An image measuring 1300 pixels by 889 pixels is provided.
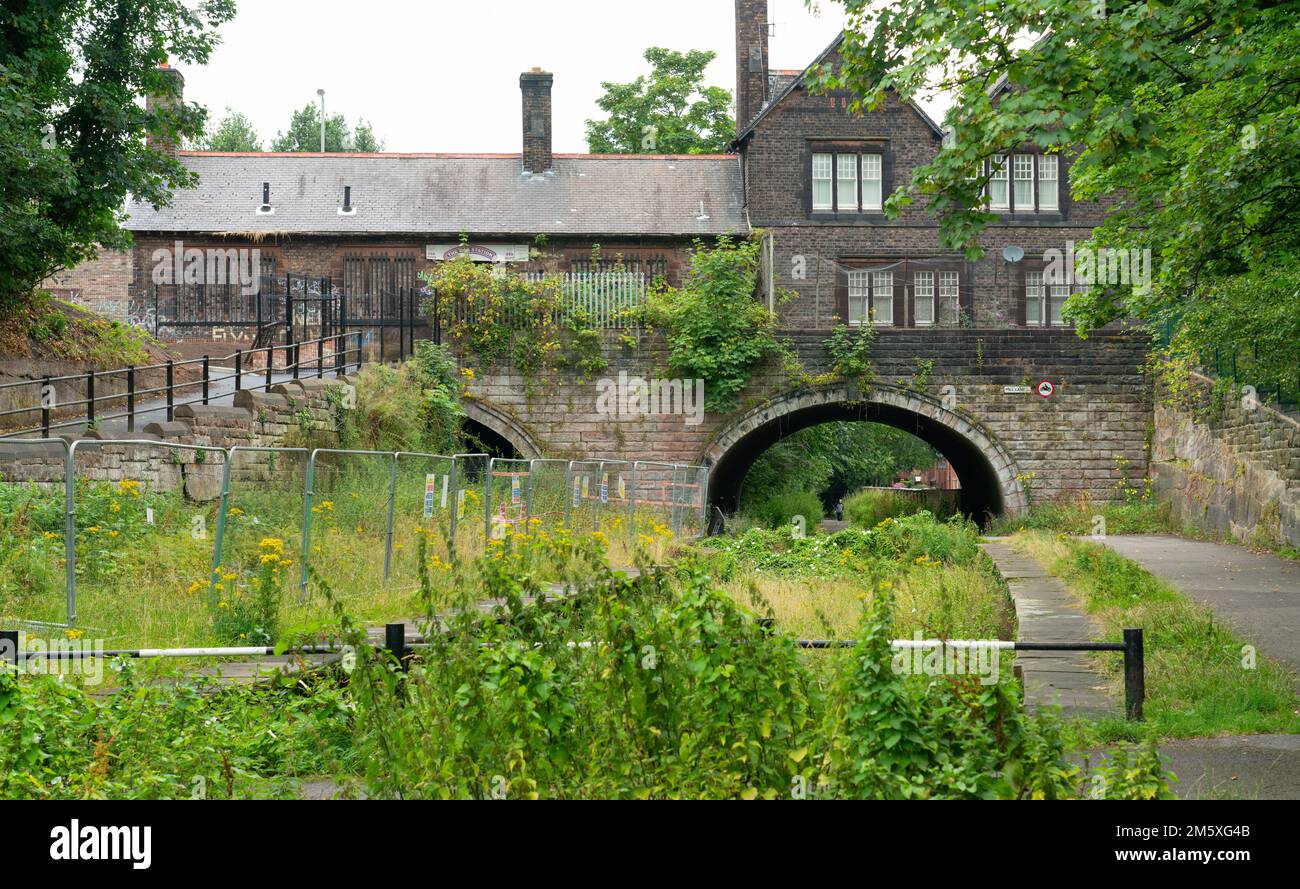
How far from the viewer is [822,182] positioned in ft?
104

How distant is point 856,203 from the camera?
31.6m

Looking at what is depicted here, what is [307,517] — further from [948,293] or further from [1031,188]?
[1031,188]

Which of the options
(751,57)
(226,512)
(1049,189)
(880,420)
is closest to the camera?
(226,512)

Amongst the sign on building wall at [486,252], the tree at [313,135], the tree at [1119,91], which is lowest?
the tree at [1119,91]

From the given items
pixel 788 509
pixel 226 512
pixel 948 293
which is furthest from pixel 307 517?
pixel 948 293

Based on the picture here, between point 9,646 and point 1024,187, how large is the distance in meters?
30.0

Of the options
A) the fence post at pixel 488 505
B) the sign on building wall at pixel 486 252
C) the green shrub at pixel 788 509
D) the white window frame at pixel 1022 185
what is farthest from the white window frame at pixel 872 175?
the fence post at pixel 488 505

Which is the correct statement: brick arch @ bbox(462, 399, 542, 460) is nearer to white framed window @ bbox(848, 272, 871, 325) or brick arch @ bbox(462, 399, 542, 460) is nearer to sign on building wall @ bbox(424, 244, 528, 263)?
sign on building wall @ bbox(424, 244, 528, 263)

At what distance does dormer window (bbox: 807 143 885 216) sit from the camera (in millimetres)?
31562

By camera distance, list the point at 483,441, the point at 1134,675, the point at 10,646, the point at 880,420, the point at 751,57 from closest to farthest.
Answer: the point at 10,646, the point at 1134,675, the point at 483,441, the point at 880,420, the point at 751,57

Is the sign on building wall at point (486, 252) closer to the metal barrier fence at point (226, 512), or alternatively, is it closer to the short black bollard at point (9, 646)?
the metal barrier fence at point (226, 512)

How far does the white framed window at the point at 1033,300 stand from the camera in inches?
1255

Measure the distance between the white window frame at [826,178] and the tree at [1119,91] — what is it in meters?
20.0
